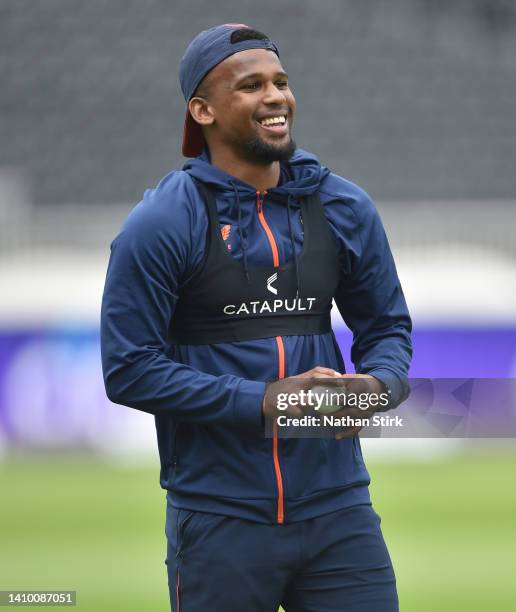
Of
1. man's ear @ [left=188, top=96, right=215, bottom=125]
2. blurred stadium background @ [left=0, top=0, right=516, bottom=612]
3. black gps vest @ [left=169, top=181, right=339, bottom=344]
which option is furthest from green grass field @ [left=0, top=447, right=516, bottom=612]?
man's ear @ [left=188, top=96, right=215, bottom=125]

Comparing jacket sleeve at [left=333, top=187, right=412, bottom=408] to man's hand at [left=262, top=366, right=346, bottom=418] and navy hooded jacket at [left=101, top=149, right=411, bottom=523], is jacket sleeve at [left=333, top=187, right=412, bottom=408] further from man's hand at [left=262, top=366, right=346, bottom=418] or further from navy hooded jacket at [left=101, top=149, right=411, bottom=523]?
man's hand at [left=262, top=366, right=346, bottom=418]

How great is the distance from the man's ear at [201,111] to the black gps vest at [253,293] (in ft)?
0.46

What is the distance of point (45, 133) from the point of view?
12.6 metres

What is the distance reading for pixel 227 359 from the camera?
2365 millimetres

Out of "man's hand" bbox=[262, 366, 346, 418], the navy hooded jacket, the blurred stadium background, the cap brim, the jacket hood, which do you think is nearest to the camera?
"man's hand" bbox=[262, 366, 346, 418]

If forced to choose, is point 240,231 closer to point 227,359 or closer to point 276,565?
point 227,359

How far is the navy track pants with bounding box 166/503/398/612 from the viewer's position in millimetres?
2318

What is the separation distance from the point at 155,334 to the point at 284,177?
0.44 m

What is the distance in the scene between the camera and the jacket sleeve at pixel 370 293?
2443 millimetres

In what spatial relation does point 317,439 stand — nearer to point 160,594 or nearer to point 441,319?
point 160,594

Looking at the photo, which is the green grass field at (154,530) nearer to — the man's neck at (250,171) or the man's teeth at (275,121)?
the man's neck at (250,171)

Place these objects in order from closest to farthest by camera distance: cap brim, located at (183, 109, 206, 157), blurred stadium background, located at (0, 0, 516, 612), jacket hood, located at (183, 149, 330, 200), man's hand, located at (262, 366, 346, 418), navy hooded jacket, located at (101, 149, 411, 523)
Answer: man's hand, located at (262, 366, 346, 418), navy hooded jacket, located at (101, 149, 411, 523), jacket hood, located at (183, 149, 330, 200), cap brim, located at (183, 109, 206, 157), blurred stadium background, located at (0, 0, 516, 612)

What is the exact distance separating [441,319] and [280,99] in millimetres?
5485

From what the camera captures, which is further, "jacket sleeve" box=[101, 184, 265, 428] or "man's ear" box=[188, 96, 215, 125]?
"man's ear" box=[188, 96, 215, 125]
